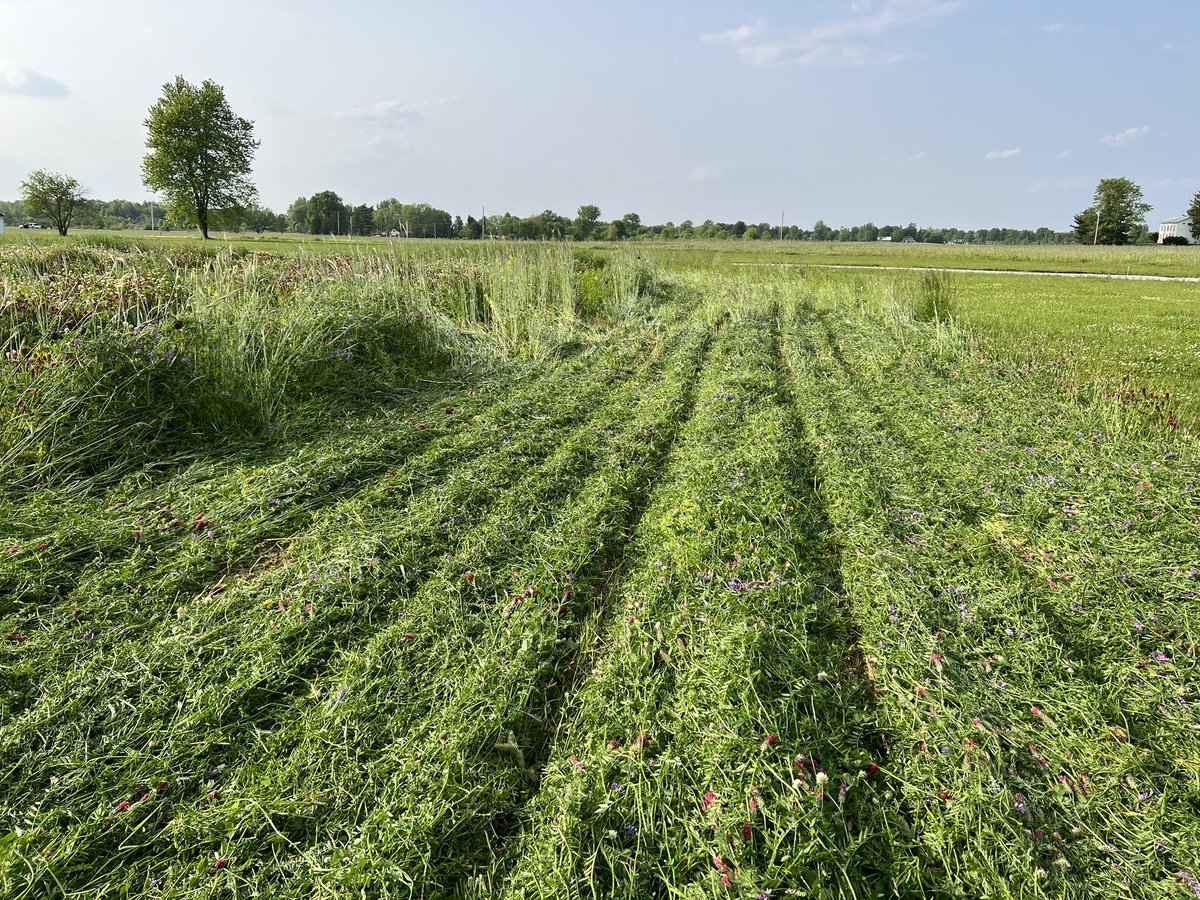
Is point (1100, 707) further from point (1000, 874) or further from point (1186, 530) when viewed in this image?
point (1186, 530)

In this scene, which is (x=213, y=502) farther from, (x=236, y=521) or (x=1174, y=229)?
(x=1174, y=229)

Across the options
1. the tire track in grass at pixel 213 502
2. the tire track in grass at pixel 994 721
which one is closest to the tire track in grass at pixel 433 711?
the tire track in grass at pixel 213 502

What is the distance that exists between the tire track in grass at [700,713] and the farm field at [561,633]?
16 millimetres

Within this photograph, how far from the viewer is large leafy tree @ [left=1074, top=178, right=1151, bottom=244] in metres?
75.2

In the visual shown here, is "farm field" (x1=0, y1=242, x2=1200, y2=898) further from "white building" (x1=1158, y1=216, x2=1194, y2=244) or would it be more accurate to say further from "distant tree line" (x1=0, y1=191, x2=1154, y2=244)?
"white building" (x1=1158, y1=216, x2=1194, y2=244)

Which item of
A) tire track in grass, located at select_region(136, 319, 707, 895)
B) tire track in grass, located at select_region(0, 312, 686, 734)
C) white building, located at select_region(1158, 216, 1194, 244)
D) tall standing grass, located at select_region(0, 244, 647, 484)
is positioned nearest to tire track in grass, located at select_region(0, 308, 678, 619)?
tire track in grass, located at select_region(0, 312, 686, 734)

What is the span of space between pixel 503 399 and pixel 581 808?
5.13 metres

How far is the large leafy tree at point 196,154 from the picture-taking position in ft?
118

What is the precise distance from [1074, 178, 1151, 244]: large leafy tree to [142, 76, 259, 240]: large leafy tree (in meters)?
94.7

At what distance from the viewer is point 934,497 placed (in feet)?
14.1

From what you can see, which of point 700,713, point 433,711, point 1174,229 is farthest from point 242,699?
point 1174,229

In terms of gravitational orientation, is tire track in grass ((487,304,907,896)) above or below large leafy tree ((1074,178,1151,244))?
below

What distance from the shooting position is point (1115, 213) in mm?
75688

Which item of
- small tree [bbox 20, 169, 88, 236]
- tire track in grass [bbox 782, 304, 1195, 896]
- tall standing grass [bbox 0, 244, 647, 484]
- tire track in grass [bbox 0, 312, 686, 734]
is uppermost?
small tree [bbox 20, 169, 88, 236]
